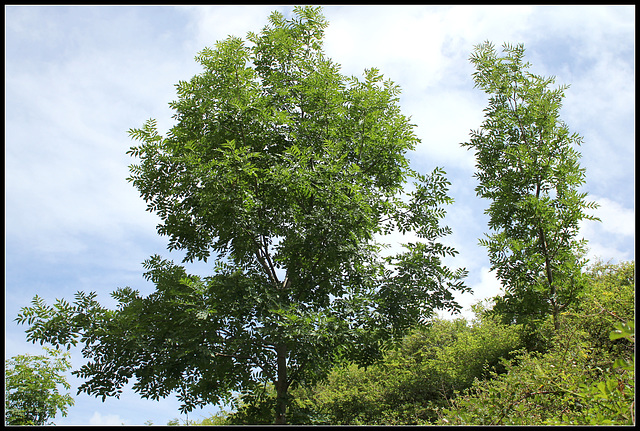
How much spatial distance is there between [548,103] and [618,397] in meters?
10.6

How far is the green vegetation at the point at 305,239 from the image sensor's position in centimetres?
881

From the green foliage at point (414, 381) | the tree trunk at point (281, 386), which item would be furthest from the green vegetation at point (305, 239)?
the green foliage at point (414, 381)

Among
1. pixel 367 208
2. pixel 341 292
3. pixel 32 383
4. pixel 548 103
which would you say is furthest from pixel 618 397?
pixel 32 383

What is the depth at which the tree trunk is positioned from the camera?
9180mm

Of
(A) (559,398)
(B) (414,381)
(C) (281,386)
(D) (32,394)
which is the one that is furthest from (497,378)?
(D) (32,394)

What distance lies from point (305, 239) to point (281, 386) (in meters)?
3.27

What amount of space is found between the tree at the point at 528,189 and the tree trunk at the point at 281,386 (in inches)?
252

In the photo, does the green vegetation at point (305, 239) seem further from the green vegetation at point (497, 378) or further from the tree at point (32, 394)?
the tree at point (32, 394)

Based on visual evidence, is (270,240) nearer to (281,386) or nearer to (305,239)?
(305,239)

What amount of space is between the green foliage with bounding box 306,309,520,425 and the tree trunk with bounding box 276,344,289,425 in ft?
A: 16.4

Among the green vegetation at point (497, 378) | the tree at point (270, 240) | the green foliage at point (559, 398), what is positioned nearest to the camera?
A: the green foliage at point (559, 398)

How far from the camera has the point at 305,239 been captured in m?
9.16

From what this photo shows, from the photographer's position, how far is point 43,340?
8898 millimetres

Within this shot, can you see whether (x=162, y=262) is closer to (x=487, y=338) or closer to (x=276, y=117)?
(x=276, y=117)
